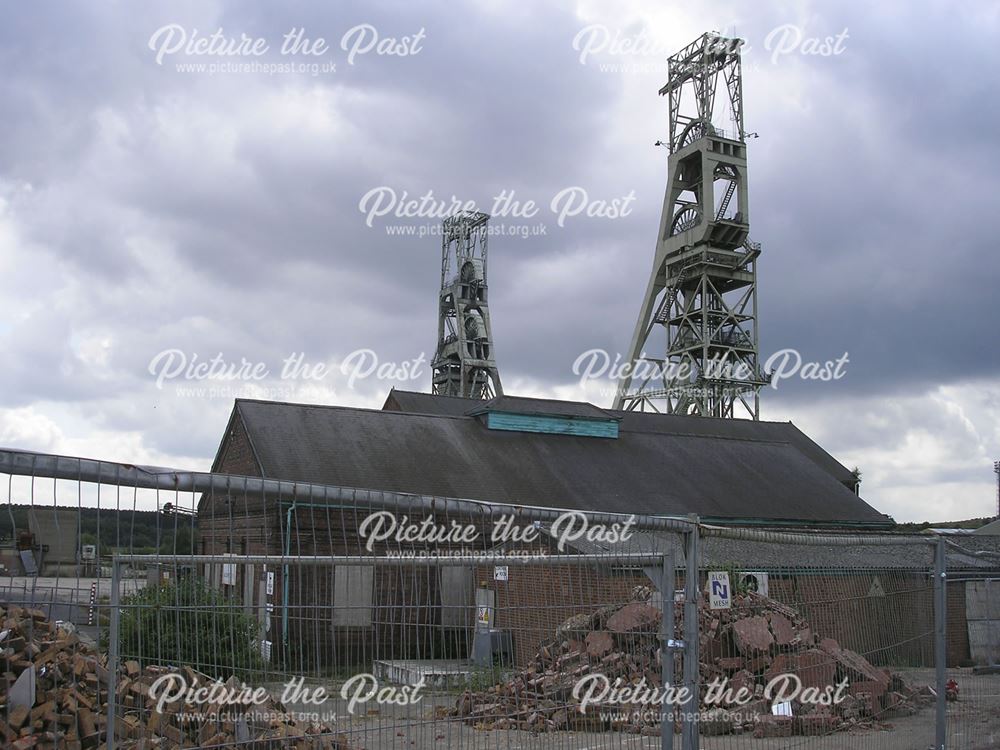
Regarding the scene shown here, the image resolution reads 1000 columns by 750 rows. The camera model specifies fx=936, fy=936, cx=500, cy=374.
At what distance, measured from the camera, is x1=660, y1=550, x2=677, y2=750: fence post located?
6.10 metres

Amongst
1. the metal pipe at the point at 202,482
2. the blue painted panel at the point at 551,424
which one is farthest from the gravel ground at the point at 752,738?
the blue painted panel at the point at 551,424

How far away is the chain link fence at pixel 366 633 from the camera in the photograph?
464 cm

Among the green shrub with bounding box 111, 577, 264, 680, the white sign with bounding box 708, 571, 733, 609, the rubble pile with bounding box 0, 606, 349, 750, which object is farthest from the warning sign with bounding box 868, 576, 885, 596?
the green shrub with bounding box 111, 577, 264, 680

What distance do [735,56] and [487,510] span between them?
51466 millimetres

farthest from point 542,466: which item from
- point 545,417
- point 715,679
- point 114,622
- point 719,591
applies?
point 114,622

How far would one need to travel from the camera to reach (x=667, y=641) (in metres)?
6.16

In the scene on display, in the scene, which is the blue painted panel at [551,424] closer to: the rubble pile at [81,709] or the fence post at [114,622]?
the rubble pile at [81,709]

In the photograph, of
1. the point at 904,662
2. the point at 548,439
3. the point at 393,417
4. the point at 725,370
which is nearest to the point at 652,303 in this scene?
the point at 725,370

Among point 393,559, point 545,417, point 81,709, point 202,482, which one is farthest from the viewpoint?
point 545,417

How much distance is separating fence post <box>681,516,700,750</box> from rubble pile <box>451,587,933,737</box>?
14 centimetres

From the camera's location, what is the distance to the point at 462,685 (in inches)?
267

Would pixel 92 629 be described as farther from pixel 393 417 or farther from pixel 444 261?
pixel 444 261

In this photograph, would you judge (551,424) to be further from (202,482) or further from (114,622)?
(114,622)

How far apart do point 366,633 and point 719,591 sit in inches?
99.1
